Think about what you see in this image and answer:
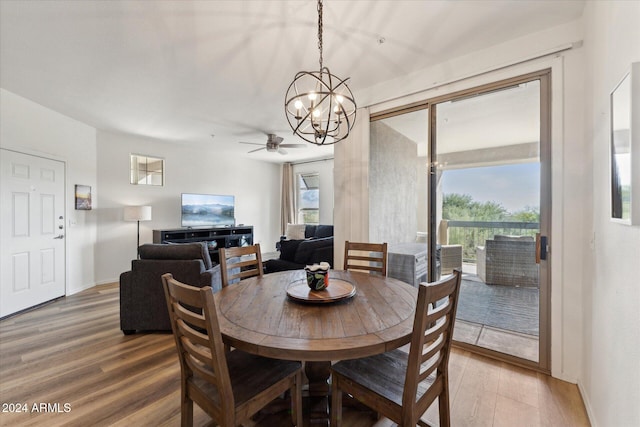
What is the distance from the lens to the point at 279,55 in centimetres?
245

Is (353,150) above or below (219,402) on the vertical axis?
above

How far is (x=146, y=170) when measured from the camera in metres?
5.40

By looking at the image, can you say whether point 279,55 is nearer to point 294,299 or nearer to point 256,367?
point 294,299

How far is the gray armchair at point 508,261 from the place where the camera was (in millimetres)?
2230

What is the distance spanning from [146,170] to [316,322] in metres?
5.59

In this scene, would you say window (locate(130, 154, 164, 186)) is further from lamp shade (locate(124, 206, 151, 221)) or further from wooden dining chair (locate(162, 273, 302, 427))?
wooden dining chair (locate(162, 273, 302, 427))

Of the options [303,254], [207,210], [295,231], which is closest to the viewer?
[303,254]

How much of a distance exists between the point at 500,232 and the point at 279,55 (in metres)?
2.53

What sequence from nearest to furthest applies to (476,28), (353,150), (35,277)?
(476,28)
(353,150)
(35,277)

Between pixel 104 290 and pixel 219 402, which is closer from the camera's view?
pixel 219 402

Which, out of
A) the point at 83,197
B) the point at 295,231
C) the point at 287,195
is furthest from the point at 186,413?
the point at 287,195

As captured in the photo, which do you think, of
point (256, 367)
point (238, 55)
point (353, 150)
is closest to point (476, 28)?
point (353, 150)

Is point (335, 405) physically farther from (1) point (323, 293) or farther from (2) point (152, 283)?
(2) point (152, 283)

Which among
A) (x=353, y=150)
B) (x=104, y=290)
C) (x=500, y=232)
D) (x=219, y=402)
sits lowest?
(x=104, y=290)
